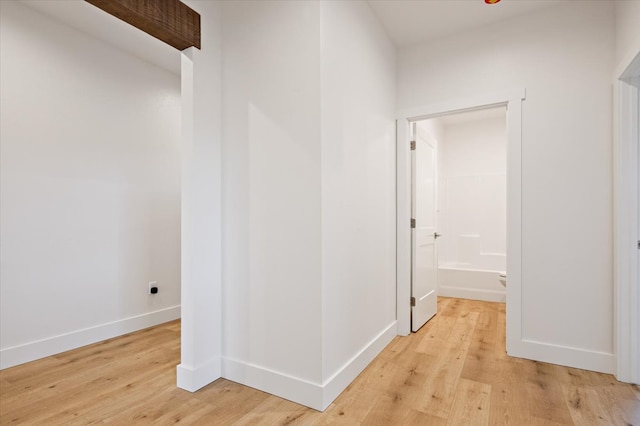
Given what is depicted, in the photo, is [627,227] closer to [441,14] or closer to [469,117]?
[441,14]

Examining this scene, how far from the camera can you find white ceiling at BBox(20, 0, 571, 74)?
2.57 meters

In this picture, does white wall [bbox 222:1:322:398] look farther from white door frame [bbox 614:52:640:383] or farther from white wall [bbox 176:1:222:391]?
white door frame [bbox 614:52:640:383]

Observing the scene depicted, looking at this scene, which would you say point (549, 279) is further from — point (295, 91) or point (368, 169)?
point (295, 91)

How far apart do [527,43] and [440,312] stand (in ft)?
9.07

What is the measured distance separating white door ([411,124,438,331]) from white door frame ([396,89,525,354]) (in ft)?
0.26

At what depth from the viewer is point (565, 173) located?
2488 millimetres

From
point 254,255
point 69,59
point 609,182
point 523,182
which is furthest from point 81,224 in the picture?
point 609,182

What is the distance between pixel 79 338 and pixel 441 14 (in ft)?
13.1

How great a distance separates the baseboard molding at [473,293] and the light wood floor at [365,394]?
67.4 inches

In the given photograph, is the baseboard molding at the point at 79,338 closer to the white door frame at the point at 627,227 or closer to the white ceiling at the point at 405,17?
the white ceiling at the point at 405,17

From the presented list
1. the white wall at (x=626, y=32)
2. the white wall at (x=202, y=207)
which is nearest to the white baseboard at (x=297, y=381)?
the white wall at (x=202, y=207)

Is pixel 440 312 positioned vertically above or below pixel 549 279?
below

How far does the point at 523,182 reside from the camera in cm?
262

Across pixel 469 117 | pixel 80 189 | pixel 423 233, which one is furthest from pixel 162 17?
pixel 469 117
